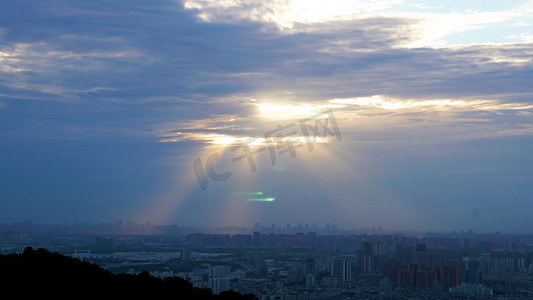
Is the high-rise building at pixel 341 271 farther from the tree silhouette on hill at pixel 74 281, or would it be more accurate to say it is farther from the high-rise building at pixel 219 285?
the tree silhouette on hill at pixel 74 281

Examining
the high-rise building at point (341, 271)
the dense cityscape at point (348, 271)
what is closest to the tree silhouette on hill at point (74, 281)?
the dense cityscape at point (348, 271)

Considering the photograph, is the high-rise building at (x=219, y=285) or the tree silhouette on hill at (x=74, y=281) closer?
the tree silhouette on hill at (x=74, y=281)

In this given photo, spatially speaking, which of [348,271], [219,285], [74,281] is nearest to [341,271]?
[348,271]

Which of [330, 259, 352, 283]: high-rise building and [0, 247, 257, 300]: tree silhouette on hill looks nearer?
[0, 247, 257, 300]: tree silhouette on hill

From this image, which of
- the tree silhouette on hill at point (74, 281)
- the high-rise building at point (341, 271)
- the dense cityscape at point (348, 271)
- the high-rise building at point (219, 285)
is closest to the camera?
the tree silhouette on hill at point (74, 281)

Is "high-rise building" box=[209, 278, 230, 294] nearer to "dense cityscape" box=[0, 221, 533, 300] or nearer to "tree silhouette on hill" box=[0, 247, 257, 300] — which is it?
"dense cityscape" box=[0, 221, 533, 300]

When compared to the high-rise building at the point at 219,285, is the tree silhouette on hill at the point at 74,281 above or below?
above

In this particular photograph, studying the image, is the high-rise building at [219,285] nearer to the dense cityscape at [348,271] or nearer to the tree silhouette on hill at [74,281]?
the dense cityscape at [348,271]

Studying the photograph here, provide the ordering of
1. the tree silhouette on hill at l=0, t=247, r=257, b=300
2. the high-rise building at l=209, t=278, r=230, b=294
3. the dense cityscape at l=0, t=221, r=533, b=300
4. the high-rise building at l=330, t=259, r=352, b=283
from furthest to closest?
the high-rise building at l=330, t=259, r=352, b=283 < the dense cityscape at l=0, t=221, r=533, b=300 < the high-rise building at l=209, t=278, r=230, b=294 < the tree silhouette on hill at l=0, t=247, r=257, b=300

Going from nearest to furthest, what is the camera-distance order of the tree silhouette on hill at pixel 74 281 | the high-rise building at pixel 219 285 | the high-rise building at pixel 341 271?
the tree silhouette on hill at pixel 74 281 < the high-rise building at pixel 219 285 < the high-rise building at pixel 341 271

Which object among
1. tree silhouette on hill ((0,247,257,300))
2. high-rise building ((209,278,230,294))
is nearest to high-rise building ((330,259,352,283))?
high-rise building ((209,278,230,294))

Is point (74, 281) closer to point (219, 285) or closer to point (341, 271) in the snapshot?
point (219, 285)
